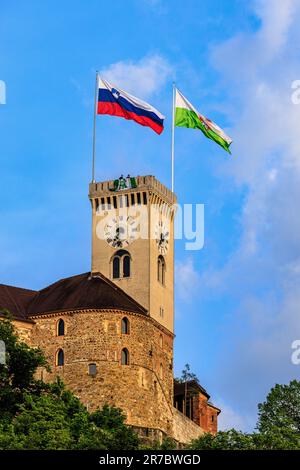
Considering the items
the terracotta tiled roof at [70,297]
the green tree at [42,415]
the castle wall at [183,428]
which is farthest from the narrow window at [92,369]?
the castle wall at [183,428]

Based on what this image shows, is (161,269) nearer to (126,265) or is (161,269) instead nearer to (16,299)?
(126,265)

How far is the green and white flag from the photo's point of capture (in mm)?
97250

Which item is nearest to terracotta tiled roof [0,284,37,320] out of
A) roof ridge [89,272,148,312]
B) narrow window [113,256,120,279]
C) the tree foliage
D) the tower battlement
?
roof ridge [89,272,148,312]

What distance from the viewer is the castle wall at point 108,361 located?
9144cm

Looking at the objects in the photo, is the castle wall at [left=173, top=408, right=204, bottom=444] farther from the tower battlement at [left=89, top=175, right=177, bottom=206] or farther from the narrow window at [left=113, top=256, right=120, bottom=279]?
the tower battlement at [left=89, top=175, right=177, bottom=206]

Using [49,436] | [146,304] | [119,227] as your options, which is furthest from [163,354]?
[49,436]

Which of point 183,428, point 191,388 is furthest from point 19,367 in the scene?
point 191,388

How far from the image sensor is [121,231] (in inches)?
3937

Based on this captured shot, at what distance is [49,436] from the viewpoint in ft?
236

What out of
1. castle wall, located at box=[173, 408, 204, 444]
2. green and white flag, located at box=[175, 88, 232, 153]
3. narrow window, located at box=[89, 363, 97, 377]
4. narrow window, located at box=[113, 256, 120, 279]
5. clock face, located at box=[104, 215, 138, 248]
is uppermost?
green and white flag, located at box=[175, 88, 232, 153]

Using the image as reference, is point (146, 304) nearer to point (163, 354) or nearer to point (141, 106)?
point (163, 354)

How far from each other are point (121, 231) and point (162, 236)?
11.2ft

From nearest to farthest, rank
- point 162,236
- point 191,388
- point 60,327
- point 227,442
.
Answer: point 227,442 < point 60,327 < point 162,236 < point 191,388

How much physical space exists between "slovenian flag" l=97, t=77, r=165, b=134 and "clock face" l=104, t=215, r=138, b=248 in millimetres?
8077
